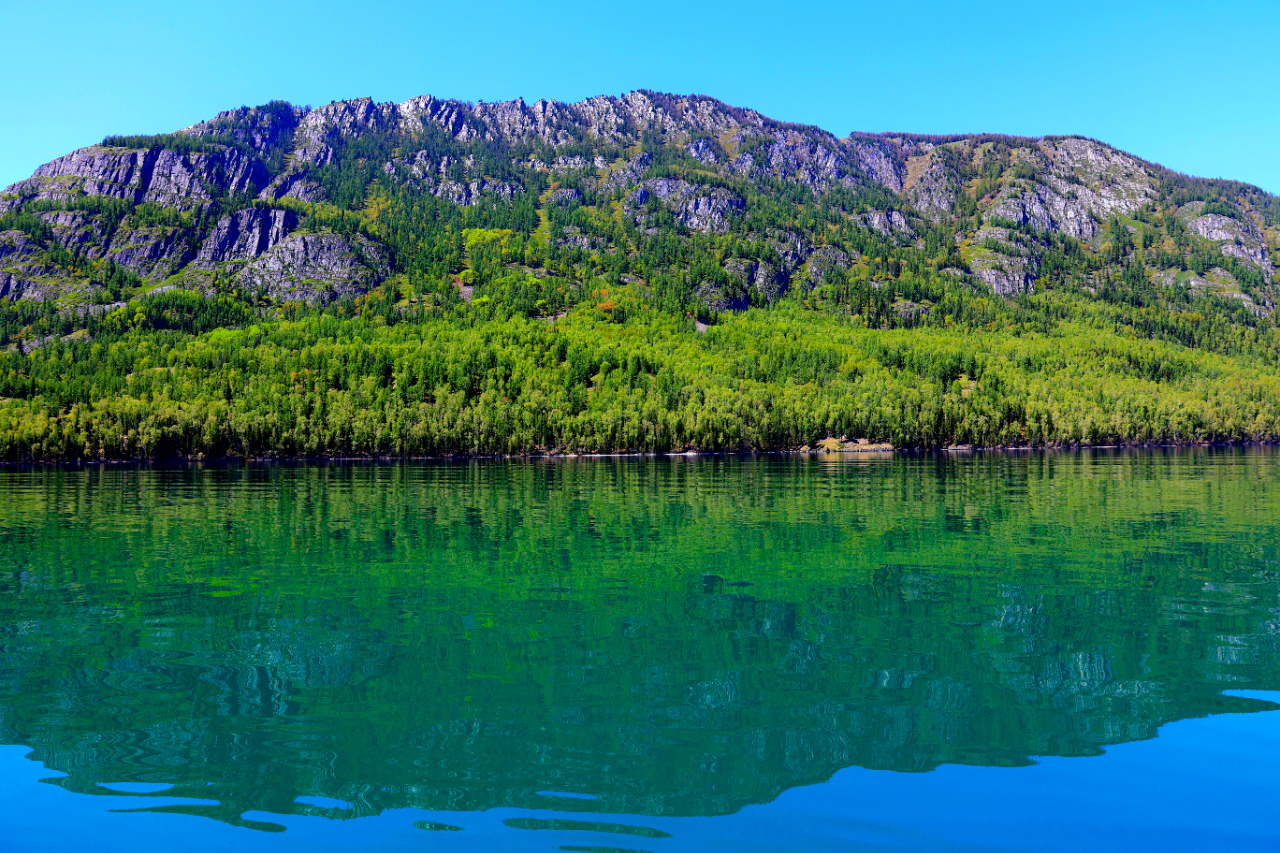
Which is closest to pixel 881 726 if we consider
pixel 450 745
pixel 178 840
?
pixel 450 745

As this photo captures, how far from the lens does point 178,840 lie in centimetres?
1186

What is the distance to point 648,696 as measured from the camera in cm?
1748

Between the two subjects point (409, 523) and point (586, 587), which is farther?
point (409, 523)

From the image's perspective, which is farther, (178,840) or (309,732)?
(309,732)

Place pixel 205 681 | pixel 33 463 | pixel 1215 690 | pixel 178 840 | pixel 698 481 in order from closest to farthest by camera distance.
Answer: pixel 178 840, pixel 1215 690, pixel 205 681, pixel 698 481, pixel 33 463

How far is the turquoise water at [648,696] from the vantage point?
481 inches

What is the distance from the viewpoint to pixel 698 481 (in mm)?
94500

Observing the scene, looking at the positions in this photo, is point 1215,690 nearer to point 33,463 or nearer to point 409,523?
point 409,523

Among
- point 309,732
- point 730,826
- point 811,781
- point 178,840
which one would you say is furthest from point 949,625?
point 178,840

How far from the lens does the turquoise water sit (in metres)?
12.2

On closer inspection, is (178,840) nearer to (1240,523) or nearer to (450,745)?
(450,745)

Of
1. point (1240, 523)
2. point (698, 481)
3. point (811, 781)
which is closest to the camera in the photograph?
point (811, 781)

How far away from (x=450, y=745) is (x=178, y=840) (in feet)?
15.5

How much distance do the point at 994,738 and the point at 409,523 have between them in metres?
44.4
